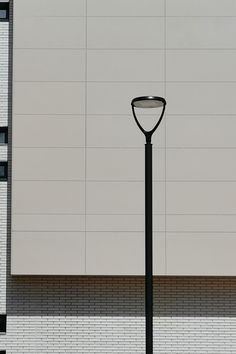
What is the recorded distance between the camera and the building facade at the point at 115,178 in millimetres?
11750

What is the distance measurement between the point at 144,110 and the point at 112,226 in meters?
5.31

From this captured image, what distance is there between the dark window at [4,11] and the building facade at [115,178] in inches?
24.3

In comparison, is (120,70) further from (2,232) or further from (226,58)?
(2,232)

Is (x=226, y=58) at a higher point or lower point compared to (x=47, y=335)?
higher

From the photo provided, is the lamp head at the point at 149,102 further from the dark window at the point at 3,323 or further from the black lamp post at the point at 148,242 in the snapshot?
the dark window at the point at 3,323

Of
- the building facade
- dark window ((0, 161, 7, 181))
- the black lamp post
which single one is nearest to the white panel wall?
the building facade

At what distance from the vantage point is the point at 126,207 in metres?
11.8

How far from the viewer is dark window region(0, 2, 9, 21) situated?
41.9 feet

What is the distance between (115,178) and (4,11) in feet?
13.8

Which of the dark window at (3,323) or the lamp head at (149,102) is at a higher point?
the lamp head at (149,102)

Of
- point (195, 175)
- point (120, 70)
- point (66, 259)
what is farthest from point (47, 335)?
point (120, 70)

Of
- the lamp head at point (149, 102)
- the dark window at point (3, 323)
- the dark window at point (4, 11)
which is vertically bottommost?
the dark window at point (3, 323)

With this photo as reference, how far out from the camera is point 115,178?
466 inches

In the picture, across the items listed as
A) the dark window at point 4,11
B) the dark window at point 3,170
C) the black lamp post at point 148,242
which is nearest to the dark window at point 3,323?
the dark window at point 3,170
